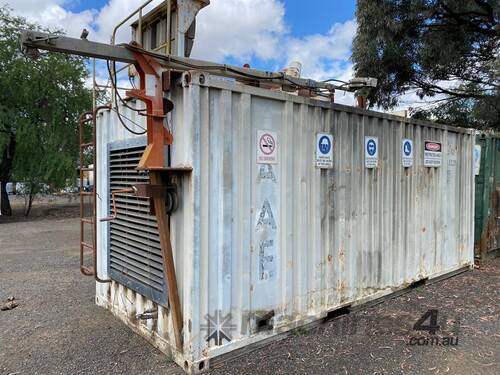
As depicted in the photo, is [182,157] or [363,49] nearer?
[182,157]

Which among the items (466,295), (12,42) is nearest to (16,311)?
(466,295)

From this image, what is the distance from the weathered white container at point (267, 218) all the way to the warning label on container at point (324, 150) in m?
0.06

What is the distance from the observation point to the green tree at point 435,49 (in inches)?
401

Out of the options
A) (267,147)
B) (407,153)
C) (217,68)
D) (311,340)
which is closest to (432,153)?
(407,153)

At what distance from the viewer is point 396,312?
456 cm

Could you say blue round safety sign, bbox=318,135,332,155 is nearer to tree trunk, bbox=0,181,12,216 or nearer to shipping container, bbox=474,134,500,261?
shipping container, bbox=474,134,500,261

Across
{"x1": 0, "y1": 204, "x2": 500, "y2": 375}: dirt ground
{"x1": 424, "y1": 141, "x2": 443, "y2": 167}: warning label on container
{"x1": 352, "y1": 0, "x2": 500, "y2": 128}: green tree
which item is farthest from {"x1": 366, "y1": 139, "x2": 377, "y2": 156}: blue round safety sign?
{"x1": 352, "y1": 0, "x2": 500, "y2": 128}: green tree

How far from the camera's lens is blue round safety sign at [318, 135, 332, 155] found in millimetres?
4071

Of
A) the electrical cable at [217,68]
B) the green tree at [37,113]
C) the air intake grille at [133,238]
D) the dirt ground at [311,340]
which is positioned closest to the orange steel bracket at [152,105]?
the electrical cable at [217,68]

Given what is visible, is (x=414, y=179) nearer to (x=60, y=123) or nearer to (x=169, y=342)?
(x=169, y=342)

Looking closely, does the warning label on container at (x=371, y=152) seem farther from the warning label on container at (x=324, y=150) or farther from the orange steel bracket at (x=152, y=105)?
the orange steel bracket at (x=152, y=105)

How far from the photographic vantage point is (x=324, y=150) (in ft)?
13.5

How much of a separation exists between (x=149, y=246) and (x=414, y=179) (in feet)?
11.5

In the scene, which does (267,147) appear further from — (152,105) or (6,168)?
(6,168)
